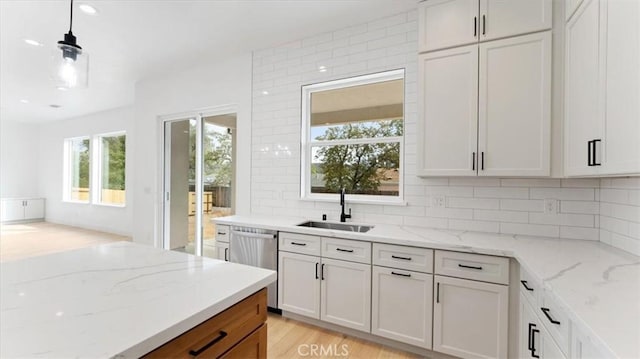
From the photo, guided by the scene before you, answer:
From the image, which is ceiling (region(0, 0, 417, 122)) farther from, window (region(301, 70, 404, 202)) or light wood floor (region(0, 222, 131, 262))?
light wood floor (region(0, 222, 131, 262))

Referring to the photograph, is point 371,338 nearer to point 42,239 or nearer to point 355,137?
point 355,137

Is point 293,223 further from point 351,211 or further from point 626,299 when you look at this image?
point 626,299

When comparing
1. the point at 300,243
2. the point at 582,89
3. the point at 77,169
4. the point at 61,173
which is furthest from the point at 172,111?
the point at 61,173

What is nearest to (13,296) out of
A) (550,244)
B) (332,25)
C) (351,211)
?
(351,211)

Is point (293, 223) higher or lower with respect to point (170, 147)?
lower

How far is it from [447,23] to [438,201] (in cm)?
148

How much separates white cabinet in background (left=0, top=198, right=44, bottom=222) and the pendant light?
9032mm

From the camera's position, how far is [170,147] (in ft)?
14.9

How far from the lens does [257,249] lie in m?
2.81

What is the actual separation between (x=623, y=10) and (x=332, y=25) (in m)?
2.24

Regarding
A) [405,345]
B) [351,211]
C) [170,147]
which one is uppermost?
[170,147]

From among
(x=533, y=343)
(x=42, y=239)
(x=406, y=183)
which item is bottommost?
(x=42, y=239)

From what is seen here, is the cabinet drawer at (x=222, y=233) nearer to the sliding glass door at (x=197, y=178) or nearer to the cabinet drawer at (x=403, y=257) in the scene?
the sliding glass door at (x=197, y=178)

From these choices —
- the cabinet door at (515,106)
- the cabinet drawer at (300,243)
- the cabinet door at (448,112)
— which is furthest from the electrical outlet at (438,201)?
the cabinet drawer at (300,243)
